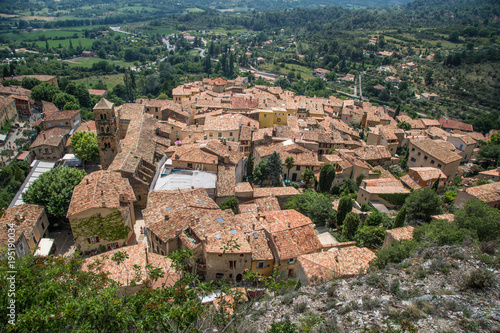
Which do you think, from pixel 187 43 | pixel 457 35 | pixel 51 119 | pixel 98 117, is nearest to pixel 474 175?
pixel 98 117

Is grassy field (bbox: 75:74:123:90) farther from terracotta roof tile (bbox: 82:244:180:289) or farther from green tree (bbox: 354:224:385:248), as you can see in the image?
green tree (bbox: 354:224:385:248)

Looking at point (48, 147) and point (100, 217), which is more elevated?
point (100, 217)

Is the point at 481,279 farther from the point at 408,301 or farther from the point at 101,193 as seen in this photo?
the point at 101,193

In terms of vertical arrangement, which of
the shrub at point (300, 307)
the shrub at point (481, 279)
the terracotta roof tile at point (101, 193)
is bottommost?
the terracotta roof tile at point (101, 193)


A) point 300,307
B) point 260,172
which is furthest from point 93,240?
point 260,172

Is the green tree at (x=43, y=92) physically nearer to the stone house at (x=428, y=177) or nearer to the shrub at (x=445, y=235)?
the stone house at (x=428, y=177)

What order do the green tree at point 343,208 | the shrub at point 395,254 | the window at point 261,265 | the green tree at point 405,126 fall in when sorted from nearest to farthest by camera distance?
1. the shrub at point 395,254
2. the window at point 261,265
3. the green tree at point 343,208
4. the green tree at point 405,126

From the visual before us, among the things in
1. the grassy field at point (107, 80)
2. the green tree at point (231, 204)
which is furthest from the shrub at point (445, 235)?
the grassy field at point (107, 80)

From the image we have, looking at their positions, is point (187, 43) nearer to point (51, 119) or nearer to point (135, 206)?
point (51, 119)
